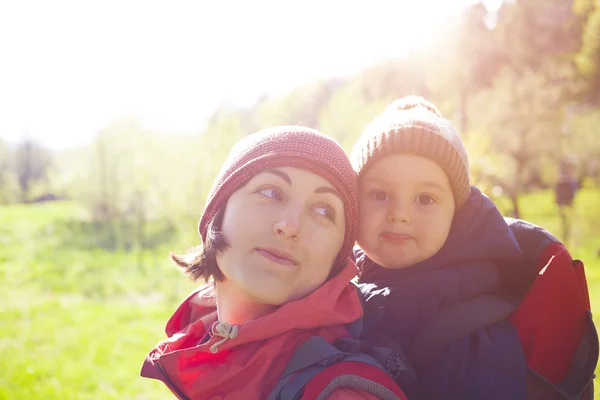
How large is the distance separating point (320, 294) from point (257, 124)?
23605 mm

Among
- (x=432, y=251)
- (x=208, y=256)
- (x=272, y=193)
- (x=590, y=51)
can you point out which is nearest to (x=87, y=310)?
(x=208, y=256)

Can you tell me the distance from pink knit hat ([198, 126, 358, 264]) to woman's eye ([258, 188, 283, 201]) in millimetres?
84

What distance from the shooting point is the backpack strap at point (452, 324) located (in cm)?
188

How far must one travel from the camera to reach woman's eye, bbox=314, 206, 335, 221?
77.8 inches

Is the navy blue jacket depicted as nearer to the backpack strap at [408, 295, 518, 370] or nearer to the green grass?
the backpack strap at [408, 295, 518, 370]

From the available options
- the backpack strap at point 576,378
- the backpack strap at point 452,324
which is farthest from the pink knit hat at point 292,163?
the backpack strap at point 576,378

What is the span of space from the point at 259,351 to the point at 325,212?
60 centimetres

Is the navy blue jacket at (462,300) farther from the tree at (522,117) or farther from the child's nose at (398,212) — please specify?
the tree at (522,117)

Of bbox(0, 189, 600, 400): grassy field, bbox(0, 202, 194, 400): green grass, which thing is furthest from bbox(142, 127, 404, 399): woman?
bbox(0, 202, 194, 400): green grass

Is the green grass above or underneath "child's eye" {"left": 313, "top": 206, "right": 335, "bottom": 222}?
underneath

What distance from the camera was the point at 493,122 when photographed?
17.9 m

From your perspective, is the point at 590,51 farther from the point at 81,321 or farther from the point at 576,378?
the point at 576,378

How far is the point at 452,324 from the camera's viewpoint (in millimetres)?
1891

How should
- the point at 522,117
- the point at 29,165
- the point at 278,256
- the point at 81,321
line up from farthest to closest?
the point at 29,165
the point at 522,117
the point at 81,321
the point at 278,256
